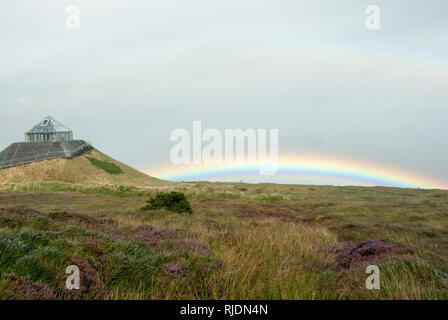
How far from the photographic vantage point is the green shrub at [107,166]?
71894 mm

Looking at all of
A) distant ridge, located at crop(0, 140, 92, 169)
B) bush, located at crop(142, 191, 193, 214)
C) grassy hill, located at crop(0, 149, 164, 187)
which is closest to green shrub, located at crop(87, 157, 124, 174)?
grassy hill, located at crop(0, 149, 164, 187)

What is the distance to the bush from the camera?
23.4 m

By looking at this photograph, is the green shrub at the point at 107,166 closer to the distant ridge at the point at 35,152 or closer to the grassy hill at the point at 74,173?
the grassy hill at the point at 74,173

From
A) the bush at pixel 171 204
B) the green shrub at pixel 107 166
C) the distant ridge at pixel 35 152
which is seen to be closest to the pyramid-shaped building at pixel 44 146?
the distant ridge at pixel 35 152

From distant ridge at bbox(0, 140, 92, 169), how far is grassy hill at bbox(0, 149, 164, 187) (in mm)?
1483

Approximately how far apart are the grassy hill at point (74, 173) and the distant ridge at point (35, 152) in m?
1.48

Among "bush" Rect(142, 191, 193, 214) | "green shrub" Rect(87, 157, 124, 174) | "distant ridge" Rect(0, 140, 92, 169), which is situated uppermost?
"distant ridge" Rect(0, 140, 92, 169)

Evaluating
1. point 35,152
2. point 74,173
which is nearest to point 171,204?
point 74,173

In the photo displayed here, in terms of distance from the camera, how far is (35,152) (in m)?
69.6

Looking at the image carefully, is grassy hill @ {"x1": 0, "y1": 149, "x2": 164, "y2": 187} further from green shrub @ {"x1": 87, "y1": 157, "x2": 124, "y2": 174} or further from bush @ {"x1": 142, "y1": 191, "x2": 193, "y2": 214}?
bush @ {"x1": 142, "y1": 191, "x2": 193, "y2": 214}

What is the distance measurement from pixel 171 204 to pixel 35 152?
2214 inches

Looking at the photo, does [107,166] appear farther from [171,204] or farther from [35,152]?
[171,204]
